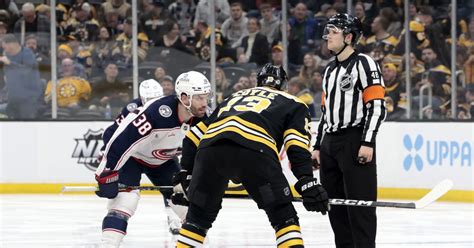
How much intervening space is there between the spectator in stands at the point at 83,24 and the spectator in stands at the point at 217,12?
112 cm

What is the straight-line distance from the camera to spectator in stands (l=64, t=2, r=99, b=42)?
12.4 m

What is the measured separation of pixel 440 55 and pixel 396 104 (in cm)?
68

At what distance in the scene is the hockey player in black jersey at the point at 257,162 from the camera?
4.63m

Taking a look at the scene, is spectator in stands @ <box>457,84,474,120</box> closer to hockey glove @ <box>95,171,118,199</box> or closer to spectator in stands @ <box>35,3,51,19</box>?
spectator in stands @ <box>35,3,51,19</box>

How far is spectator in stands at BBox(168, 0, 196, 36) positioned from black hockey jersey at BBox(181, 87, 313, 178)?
776cm

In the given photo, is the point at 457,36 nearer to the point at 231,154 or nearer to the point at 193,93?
the point at 193,93

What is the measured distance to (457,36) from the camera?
458 inches

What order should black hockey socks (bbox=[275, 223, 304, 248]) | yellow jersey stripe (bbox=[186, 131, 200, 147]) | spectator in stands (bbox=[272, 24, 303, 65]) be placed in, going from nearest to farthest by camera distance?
black hockey socks (bbox=[275, 223, 304, 248]) < yellow jersey stripe (bbox=[186, 131, 200, 147]) < spectator in stands (bbox=[272, 24, 303, 65])

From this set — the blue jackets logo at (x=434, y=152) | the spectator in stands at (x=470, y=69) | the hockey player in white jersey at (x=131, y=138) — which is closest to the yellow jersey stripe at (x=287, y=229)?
the hockey player in white jersey at (x=131, y=138)

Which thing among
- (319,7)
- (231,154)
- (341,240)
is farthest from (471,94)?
(231,154)

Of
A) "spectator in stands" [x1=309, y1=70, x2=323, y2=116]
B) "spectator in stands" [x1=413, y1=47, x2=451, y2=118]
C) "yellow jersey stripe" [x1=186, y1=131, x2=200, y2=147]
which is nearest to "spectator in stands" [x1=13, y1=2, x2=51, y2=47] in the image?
"spectator in stands" [x1=309, y1=70, x2=323, y2=116]

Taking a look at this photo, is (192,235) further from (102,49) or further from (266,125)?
(102,49)

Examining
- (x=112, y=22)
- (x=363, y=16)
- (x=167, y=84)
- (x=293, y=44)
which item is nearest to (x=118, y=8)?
(x=112, y=22)

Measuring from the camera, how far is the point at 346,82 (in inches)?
218
